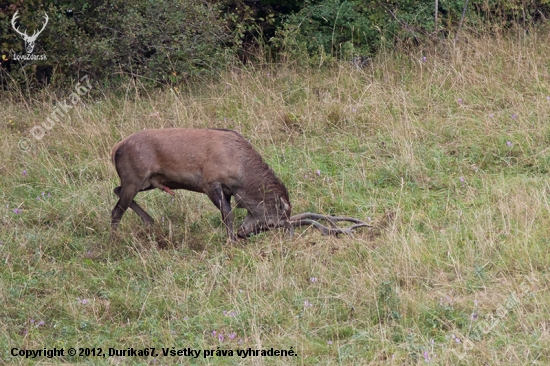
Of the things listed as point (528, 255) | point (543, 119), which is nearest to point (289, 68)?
point (543, 119)

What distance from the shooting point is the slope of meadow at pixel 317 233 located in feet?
20.2

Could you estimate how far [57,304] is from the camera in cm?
688

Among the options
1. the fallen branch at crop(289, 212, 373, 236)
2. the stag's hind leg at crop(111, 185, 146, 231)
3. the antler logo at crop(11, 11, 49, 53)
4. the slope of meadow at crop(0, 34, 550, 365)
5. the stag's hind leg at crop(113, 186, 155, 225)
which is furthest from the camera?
the antler logo at crop(11, 11, 49, 53)

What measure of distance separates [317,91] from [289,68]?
3.73ft

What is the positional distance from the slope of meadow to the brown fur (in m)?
0.30

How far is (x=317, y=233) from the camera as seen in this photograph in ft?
26.6

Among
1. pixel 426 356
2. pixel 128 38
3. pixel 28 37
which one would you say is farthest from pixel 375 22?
pixel 426 356

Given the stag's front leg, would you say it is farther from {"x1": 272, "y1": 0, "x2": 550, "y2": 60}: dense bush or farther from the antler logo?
the antler logo

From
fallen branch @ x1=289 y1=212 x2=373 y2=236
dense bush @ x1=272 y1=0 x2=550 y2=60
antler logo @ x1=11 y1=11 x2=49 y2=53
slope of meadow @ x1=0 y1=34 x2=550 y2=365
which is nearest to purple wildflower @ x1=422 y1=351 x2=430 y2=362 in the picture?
slope of meadow @ x1=0 y1=34 x2=550 y2=365

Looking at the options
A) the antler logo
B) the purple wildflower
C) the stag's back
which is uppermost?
the antler logo

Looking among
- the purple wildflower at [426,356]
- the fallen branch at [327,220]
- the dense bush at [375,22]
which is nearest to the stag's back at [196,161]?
the fallen branch at [327,220]

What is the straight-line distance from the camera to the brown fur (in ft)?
27.5

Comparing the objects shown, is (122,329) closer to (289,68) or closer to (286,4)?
(289,68)

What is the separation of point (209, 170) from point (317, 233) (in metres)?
1.22
